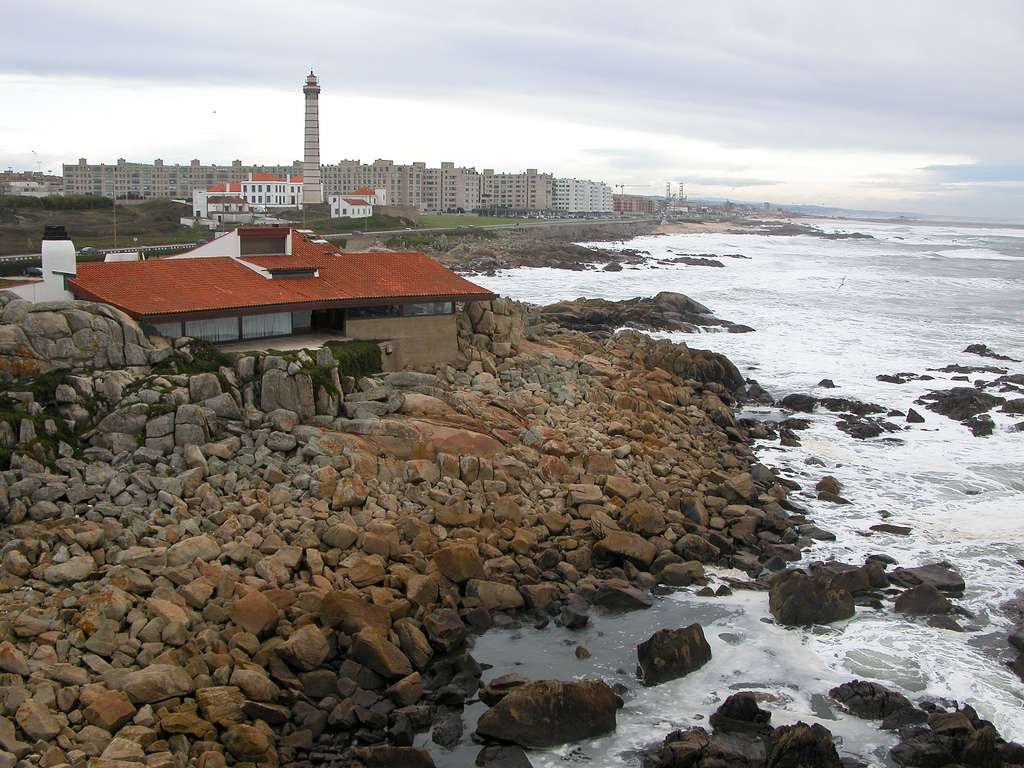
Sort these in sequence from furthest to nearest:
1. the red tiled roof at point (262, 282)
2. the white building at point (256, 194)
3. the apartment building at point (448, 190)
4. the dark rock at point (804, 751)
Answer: the apartment building at point (448, 190)
the white building at point (256, 194)
the red tiled roof at point (262, 282)
the dark rock at point (804, 751)

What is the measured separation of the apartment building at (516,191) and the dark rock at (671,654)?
166 m

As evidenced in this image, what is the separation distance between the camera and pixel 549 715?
39.7 ft

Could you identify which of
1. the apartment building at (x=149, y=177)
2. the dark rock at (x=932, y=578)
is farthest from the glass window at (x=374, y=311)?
the apartment building at (x=149, y=177)

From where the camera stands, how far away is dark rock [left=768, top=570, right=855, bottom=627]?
15328 millimetres

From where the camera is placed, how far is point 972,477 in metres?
23.3

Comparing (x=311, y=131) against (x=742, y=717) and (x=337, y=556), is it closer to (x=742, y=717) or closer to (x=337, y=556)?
(x=337, y=556)

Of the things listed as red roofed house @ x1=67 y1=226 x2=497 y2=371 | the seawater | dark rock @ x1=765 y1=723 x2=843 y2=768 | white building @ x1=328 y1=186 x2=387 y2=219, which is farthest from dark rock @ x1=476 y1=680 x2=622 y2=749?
white building @ x1=328 y1=186 x2=387 y2=219

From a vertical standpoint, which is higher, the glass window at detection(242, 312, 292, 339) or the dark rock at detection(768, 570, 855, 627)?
the glass window at detection(242, 312, 292, 339)

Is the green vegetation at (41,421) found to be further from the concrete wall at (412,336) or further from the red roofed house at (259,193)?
the red roofed house at (259,193)

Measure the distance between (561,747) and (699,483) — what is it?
10.5 metres

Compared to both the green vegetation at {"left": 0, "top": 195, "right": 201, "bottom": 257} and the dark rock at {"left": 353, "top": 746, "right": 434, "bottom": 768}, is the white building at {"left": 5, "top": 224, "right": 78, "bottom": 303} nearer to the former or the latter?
the dark rock at {"left": 353, "top": 746, "right": 434, "bottom": 768}

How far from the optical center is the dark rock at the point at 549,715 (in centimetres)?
1199

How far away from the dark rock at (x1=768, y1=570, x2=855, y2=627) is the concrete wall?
12.9 meters

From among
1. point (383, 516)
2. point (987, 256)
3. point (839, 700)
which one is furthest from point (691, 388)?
point (987, 256)
